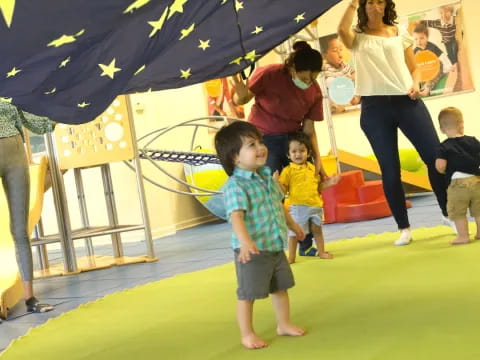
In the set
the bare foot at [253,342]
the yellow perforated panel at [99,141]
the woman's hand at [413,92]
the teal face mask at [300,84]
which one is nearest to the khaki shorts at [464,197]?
the woman's hand at [413,92]

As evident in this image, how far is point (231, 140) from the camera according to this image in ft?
6.93

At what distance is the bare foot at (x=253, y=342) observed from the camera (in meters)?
2.00

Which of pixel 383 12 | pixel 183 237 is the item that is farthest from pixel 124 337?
pixel 183 237

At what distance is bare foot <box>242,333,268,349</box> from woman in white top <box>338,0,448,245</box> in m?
1.77

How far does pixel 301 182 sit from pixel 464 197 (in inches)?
31.9

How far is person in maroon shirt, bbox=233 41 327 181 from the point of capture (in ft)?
10.9

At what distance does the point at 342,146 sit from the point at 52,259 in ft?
12.3

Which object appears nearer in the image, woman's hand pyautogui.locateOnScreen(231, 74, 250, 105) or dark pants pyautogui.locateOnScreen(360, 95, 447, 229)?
woman's hand pyautogui.locateOnScreen(231, 74, 250, 105)

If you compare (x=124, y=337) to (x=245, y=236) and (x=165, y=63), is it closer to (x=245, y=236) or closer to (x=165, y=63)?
(x=245, y=236)

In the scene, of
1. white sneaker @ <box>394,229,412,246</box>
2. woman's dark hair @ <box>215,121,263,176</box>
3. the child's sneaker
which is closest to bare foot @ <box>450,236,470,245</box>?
white sneaker @ <box>394,229,412,246</box>

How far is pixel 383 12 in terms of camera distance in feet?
11.6

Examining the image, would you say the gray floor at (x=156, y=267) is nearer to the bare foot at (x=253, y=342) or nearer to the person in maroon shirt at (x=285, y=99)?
the person in maroon shirt at (x=285, y=99)

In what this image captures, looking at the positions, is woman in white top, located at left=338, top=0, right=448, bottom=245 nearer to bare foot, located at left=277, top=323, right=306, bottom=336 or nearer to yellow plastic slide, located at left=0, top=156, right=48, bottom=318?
bare foot, located at left=277, top=323, right=306, bottom=336

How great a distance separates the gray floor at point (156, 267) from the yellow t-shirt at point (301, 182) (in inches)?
30.8
